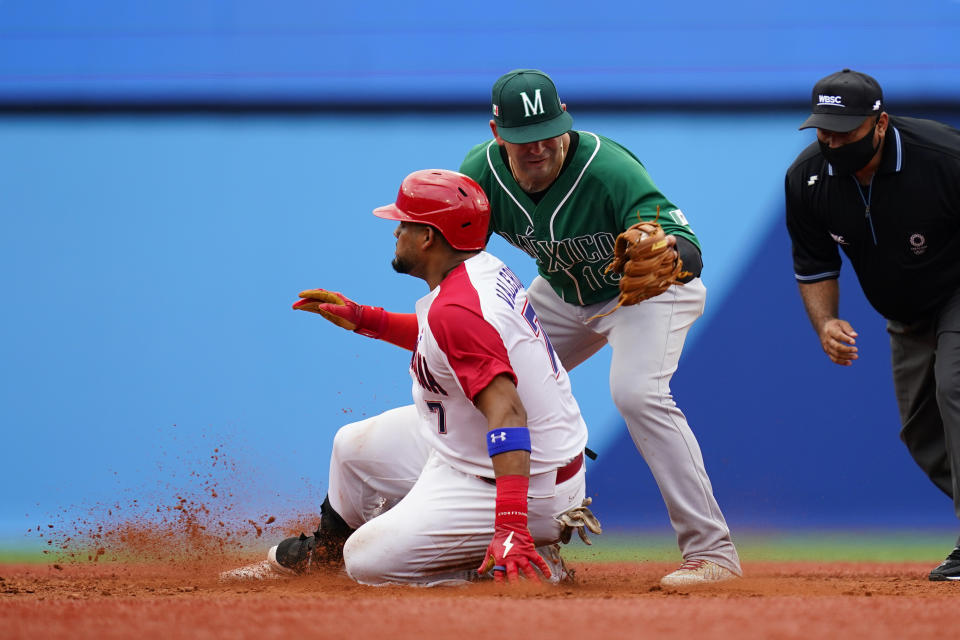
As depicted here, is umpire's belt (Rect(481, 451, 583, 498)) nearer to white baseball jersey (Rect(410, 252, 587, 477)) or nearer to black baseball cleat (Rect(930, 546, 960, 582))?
white baseball jersey (Rect(410, 252, 587, 477))

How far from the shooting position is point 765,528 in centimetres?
596

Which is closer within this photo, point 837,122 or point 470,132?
point 837,122

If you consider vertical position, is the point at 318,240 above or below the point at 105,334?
above

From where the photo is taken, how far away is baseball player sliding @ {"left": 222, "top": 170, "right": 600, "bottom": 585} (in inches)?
129

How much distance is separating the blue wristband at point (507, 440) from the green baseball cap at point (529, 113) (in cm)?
110

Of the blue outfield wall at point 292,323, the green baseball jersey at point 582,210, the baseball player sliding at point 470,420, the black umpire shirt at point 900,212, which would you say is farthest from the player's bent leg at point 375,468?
the blue outfield wall at point 292,323

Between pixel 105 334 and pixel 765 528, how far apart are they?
3.91 metres

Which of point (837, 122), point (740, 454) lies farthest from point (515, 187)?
point (740, 454)

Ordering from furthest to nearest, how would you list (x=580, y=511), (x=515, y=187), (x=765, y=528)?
(x=765, y=528) → (x=515, y=187) → (x=580, y=511)

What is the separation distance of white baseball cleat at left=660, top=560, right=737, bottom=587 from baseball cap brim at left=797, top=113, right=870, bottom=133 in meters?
1.61

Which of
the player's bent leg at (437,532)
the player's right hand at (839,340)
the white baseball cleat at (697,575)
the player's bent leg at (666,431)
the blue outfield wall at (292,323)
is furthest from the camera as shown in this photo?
the blue outfield wall at (292,323)

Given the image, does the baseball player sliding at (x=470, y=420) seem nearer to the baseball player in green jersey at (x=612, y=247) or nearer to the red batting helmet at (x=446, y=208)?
the red batting helmet at (x=446, y=208)

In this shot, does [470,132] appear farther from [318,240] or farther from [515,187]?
[515,187]

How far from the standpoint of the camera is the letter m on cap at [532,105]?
12.3 feet
